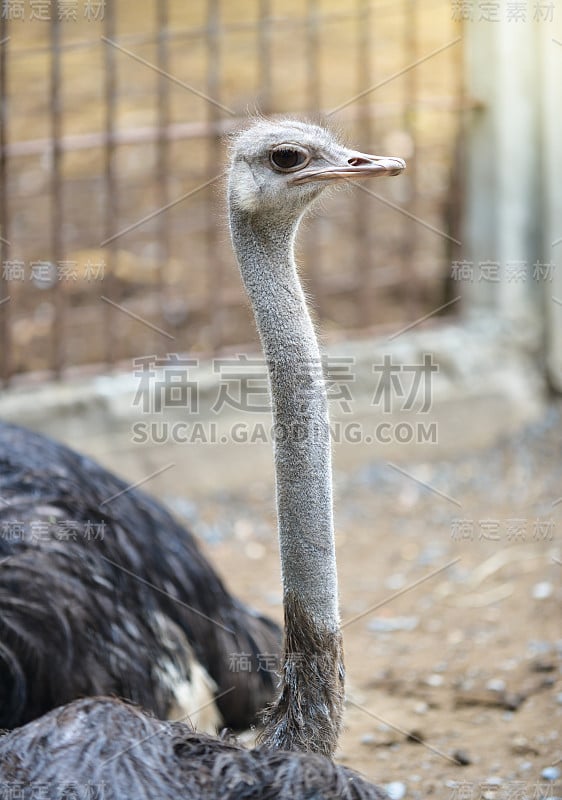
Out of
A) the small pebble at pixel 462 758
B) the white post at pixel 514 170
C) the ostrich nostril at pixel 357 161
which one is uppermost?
the white post at pixel 514 170

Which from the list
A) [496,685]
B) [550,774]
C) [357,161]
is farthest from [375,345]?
[357,161]

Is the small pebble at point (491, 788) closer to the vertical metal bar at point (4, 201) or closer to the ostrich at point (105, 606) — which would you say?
the ostrich at point (105, 606)

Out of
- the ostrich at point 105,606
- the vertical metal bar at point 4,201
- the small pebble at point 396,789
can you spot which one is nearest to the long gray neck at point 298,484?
the ostrich at point 105,606

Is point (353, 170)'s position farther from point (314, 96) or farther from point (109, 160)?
point (314, 96)

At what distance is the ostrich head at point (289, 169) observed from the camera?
275 cm

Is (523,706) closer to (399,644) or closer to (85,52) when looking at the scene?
(399,644)

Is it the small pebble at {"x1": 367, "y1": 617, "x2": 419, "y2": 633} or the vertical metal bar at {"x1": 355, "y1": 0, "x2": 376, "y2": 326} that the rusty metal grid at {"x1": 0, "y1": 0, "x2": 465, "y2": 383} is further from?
the small pebble at {"x1": 367, "y1": 617, "x2": 419, "y2": 633}

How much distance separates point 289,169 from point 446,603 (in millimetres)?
2544

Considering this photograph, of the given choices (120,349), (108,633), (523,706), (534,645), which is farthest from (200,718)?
(120,349)

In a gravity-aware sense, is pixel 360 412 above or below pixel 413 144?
below

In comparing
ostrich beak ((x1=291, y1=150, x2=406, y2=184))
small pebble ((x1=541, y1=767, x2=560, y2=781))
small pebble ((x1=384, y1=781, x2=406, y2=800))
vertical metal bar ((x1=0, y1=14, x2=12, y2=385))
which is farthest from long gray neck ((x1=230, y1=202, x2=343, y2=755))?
vertical metal bar ((x1=0, y1=14, x2=12, y2=385))

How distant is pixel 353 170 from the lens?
109 inches

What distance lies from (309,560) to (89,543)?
3.04 feet

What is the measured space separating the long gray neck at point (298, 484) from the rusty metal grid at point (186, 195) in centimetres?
186
